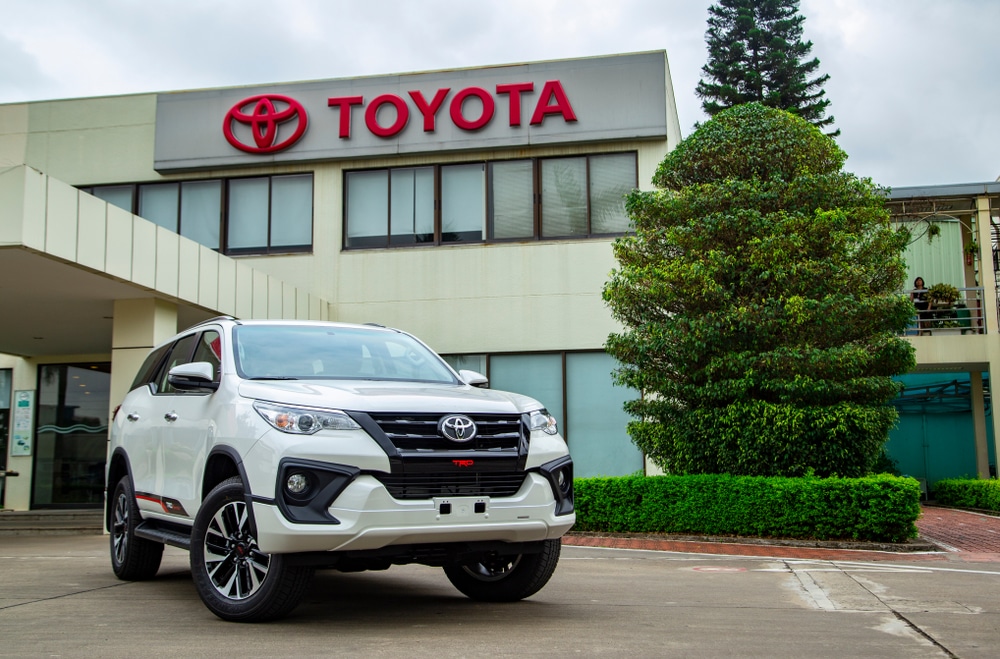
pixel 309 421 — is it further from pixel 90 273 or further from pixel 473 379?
pixel 90 273

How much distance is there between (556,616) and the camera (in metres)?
6.12

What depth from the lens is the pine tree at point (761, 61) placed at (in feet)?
124

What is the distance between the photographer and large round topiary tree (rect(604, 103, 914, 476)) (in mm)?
12688

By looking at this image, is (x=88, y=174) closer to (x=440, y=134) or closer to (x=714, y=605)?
(x=440, y=134)

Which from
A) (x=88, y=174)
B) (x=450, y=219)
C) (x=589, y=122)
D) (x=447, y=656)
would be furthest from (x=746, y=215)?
(x=88, y=174)

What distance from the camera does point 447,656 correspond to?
4.82 metres

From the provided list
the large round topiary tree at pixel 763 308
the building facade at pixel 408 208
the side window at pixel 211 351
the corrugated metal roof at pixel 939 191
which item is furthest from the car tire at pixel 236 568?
the corrugated metal roof at pixel 939 191

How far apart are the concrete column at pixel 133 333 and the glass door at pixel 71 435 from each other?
18.4 feet

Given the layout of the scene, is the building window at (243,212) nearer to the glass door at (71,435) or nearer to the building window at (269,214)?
the building window at (269,214)

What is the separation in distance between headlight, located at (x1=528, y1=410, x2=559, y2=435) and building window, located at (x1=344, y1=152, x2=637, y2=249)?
12451 millimetres

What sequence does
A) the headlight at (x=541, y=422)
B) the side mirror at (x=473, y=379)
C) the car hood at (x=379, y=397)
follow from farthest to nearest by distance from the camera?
the side mirror at (x=473, y=379) < the headlight at (x=541, y=422) < the car hood at (x=379, y=397)

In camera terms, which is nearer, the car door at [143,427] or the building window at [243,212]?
the car door at [143,427]

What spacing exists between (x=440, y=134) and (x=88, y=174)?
24.3 feet

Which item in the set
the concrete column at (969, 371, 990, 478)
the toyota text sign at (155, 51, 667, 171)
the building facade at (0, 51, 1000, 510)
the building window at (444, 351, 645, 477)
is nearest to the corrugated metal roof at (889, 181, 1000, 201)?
the building facade at (0, 51, 1000, 510)
